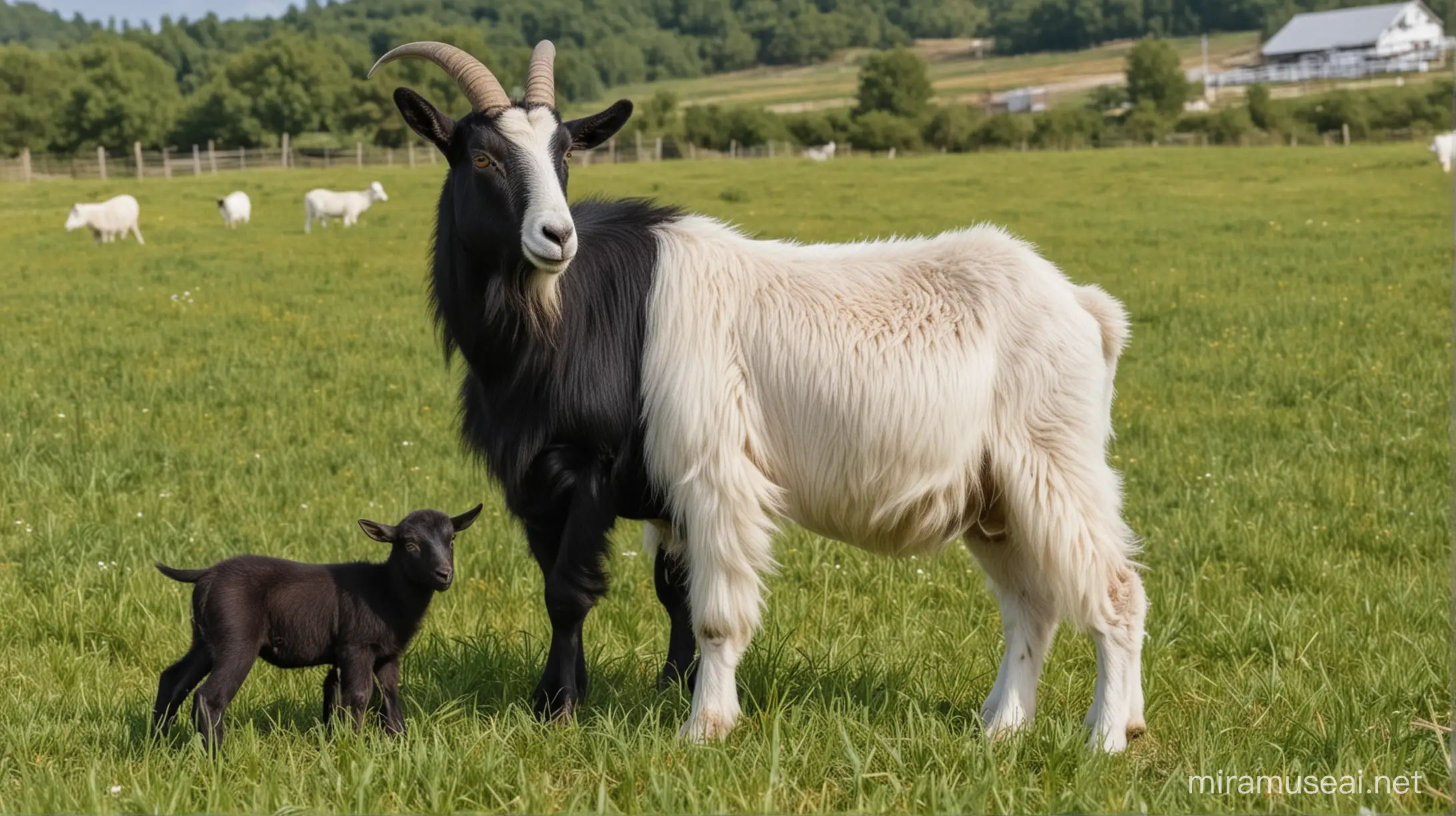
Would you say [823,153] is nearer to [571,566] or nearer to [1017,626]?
[1017,626]

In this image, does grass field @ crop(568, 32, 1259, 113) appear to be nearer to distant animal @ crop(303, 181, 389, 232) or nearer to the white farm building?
the white farm building

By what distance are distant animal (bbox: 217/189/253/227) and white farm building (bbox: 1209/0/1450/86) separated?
120 m

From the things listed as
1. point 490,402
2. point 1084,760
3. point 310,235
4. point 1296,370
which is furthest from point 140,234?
point 1084,760

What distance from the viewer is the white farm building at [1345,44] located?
13238cm

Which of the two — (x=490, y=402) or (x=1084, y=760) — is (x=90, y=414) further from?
(x=1084, y=760)

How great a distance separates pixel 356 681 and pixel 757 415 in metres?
1.68

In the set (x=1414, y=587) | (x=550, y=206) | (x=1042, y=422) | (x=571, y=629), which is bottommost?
(x=1414, y=587)

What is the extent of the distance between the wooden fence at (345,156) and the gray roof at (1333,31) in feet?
286

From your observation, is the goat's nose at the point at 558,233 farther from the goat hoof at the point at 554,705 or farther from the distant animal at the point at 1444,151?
the distant animal at the point at 1444,151

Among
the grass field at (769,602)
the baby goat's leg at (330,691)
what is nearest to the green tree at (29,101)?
the grass field at (769,602)

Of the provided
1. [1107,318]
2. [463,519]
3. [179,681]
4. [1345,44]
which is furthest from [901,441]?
[1345,44]

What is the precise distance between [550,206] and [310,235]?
2531 cm

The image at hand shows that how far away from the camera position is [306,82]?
93.5 metres

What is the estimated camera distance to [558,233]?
4363mm
